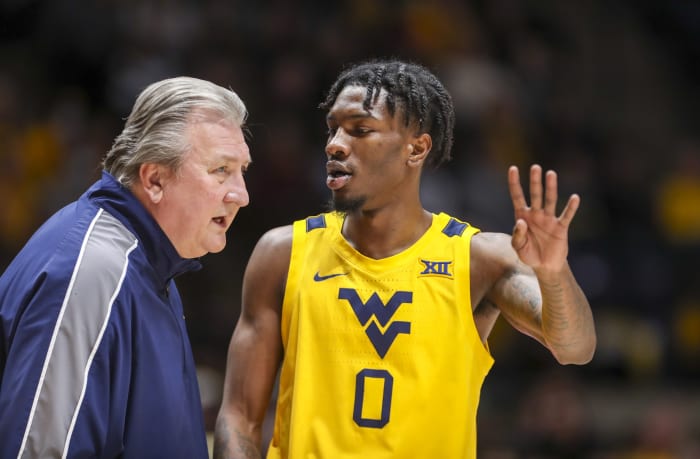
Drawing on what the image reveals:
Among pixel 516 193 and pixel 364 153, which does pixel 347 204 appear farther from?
pixel 516 193

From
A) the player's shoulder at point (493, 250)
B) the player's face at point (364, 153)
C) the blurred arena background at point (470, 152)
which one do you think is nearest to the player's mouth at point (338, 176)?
the player's face at point (364, 153)

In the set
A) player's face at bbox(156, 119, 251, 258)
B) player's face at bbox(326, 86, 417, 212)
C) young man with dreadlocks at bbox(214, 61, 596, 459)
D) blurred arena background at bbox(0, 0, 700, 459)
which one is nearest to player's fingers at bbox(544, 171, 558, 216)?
young man with dreadlocks at bbox(214, 61, 596, 459)

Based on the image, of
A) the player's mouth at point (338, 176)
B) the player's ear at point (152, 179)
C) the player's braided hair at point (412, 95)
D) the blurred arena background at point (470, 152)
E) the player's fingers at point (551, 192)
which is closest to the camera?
the player's ear at point (152, 179)

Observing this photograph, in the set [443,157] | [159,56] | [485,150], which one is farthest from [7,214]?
[443,157]

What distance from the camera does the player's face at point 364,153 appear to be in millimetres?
3896

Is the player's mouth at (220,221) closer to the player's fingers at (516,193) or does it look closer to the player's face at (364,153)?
the player's face at (364,153)

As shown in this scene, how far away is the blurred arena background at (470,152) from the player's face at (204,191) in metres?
3.96

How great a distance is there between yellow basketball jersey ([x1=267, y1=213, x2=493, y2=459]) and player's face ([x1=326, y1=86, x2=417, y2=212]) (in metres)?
0.23

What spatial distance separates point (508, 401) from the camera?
8.59m

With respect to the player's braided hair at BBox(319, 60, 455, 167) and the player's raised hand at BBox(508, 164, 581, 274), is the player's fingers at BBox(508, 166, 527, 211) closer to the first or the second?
the player's raised hand at BBox(508, 164, 581, 274)

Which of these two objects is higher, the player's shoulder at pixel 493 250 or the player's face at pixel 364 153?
the player's face at pixel 364 153

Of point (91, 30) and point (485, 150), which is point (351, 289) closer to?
point (485, 150)

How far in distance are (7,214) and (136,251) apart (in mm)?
5986

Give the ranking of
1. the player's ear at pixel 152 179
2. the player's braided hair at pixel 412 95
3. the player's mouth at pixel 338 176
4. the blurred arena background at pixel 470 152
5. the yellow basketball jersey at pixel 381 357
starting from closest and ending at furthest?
the player's ear at pixel 152 179
the yellow basketball jersey at pixel 381 357
the player's mouth at pixel 338 176
the player's braided hair at pixel 412 95
the blurred arena background at pixel 470 152
